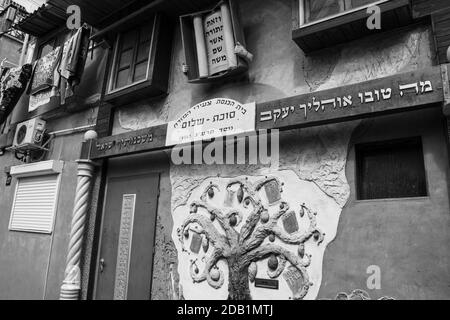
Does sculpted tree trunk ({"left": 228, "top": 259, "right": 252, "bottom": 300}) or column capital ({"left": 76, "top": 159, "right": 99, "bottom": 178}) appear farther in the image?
column capital ({"left": 76, "top": 159, "right": 99, "bottom": 178})

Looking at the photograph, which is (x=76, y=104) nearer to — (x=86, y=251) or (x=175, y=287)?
(x=86, y=251)

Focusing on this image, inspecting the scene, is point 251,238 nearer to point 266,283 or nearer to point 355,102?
point 266,283

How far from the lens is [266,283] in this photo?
3838 mm

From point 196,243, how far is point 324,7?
3295 millimetres

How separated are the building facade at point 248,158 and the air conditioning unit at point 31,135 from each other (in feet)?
2.11

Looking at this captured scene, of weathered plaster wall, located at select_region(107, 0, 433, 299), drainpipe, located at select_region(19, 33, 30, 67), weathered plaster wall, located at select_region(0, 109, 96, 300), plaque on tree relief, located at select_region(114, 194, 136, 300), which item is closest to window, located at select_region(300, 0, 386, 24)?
weathered plaster wall, located at select_region(107, 0, 433, 299)

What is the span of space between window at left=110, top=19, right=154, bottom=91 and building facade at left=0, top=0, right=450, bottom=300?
0.10 feet

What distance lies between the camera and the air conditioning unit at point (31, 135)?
725 cm

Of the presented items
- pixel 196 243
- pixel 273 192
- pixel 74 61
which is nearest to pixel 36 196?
pixel 74 61

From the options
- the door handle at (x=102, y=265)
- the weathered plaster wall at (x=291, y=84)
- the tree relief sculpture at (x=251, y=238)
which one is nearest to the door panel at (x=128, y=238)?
the door handle at (x=102, y=265)

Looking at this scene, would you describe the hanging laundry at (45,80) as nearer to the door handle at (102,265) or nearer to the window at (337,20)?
the door handle at (102,265)

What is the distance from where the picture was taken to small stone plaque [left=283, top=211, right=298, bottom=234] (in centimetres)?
381

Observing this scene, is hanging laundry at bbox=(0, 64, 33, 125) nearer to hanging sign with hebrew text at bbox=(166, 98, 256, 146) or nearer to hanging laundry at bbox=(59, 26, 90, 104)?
hanging laundry at bbox=(59, 26, 90, 104)

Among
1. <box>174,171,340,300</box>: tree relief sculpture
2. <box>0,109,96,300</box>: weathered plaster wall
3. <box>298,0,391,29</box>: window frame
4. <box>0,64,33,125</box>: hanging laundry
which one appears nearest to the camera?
<box>298,0,391,29</box>: window frame
